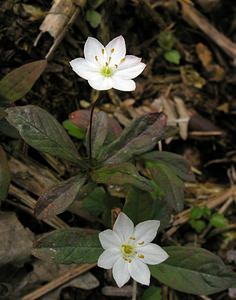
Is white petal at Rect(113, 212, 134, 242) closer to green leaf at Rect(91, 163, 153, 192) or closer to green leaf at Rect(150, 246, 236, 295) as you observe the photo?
green leaf at Rect(91, 163, 153, 192)

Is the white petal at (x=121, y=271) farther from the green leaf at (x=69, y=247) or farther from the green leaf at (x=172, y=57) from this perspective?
the green leaf at (x=172, y=57)

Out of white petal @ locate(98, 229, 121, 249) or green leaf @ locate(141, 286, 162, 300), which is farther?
green leaf @ locate(141, 286, 162, 300)

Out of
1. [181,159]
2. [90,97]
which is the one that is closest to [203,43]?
[90,97]

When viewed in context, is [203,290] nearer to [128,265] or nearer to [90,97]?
[128,265]

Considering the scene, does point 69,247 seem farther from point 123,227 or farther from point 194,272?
point 194,272

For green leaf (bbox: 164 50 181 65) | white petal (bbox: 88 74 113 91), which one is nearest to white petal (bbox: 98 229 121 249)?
white petal (bbox: 88 74 113 91)

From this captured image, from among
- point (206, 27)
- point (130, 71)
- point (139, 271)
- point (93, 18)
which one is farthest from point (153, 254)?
point (206, 27)

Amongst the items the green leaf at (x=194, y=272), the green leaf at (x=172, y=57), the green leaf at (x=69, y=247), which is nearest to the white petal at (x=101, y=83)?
the green leaf at (x=69, y=247)
